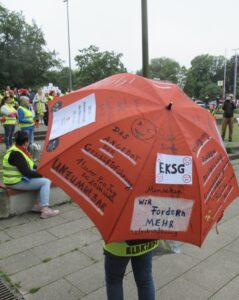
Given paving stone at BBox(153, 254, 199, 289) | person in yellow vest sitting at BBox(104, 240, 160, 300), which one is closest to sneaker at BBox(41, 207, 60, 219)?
paving stone at BBox(153, 254, 199, 289)

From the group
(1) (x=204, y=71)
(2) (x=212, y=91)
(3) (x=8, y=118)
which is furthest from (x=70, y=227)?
(1) (x=204, y=71)

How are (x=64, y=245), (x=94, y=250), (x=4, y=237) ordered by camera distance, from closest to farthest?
(x=94, y=250), (x=64, y=245), (x=4, y=237)

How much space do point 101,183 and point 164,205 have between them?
0.34 metres

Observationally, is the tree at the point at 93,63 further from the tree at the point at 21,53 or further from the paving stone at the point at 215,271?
the paving stone at the point at 215,271

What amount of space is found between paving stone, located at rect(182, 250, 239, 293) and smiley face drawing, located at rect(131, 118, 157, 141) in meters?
2.05

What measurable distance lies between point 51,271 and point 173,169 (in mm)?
2231

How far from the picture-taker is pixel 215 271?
3.53 metres

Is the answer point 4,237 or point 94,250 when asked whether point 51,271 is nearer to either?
point 94,250

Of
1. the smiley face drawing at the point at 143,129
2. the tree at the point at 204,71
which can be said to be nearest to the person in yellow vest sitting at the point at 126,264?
the smiley face drawing at the point at 143,129

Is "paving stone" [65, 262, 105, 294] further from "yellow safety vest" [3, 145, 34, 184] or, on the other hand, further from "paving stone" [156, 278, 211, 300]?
"yellow safety vest" [3, 145, 34, 184]

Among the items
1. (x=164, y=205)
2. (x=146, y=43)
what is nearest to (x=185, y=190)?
(x=164, y=205)

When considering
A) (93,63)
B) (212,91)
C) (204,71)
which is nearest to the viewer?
(93,63)

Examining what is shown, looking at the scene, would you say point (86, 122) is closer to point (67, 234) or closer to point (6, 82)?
point (67, 234)

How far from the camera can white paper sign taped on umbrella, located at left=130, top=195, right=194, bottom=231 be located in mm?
1785
